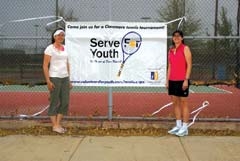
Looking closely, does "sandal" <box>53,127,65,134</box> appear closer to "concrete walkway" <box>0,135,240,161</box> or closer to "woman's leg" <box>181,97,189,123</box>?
"concrete walkway" <box>0,135,240,161</box>

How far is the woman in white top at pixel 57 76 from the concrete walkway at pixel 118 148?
1.47 feet

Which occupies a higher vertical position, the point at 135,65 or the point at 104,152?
the point at 135,65

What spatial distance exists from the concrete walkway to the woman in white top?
1.47 feet

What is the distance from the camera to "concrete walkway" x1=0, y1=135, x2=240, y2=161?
7020 millimetres

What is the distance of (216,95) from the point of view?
17.0 meters

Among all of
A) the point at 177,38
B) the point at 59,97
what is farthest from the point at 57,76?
the point at 177,38

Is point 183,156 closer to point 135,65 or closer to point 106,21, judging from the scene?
point 135,65

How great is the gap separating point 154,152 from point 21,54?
4861 millimetres

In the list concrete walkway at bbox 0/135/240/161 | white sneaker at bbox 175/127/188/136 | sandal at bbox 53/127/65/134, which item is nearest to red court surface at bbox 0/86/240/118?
sandal at bbox 53/127/65/134

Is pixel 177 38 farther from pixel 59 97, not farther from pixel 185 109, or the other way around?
pixel 59 97

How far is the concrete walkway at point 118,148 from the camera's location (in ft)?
23.0

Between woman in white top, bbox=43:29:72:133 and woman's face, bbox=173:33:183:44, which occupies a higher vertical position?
woman's face, bbox=173:33:183:44

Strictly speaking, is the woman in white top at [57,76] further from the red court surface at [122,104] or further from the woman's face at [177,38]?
the woman's face at [177,38]

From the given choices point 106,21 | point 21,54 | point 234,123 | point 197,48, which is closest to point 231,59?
point 197,48
